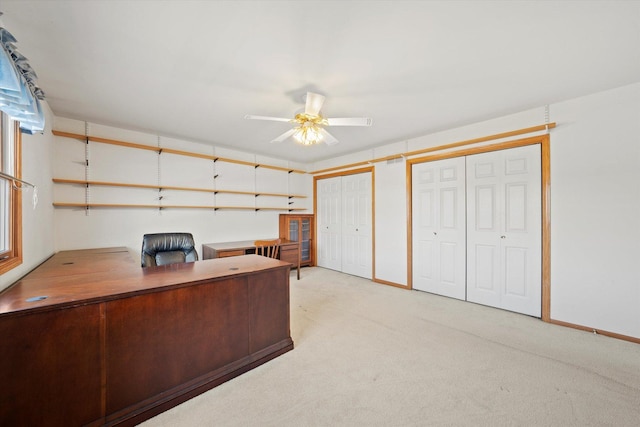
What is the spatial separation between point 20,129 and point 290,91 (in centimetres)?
211

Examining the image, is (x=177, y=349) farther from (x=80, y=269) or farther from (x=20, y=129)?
(x=20, y=129)

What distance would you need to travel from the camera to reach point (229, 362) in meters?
1.88

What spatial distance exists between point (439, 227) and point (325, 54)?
2.92 meters

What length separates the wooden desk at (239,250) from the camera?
12.8 ft

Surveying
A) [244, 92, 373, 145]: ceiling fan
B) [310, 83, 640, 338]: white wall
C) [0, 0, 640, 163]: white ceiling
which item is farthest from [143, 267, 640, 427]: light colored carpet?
[0, 0, 640, 163]: white ceiling

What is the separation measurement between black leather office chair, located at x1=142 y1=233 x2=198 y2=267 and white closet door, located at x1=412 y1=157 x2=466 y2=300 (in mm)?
3248

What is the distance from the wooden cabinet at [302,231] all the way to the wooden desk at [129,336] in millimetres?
3086

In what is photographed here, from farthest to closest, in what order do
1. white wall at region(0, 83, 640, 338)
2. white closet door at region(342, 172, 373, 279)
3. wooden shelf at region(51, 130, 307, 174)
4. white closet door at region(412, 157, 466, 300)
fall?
white closet door at region(342, 172, 373, 279), white closet door at region(412, 157, 466, 300), wooden shelf at region(51, 130, 307, 174), white wall at region(0, 83, 640, 338)

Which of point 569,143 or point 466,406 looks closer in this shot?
point 466,406

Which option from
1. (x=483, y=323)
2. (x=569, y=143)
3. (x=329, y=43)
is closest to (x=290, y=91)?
(x=329, y=43)

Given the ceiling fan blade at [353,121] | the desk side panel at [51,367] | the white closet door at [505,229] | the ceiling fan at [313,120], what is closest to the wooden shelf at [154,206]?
the ceiling fan at [313,120]

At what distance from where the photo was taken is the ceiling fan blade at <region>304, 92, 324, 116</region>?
7.30 ft

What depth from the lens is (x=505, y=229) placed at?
313cm

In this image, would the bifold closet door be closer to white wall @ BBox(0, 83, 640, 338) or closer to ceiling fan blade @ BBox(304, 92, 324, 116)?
white wall @ BBox(0, 83, 640, 338)
